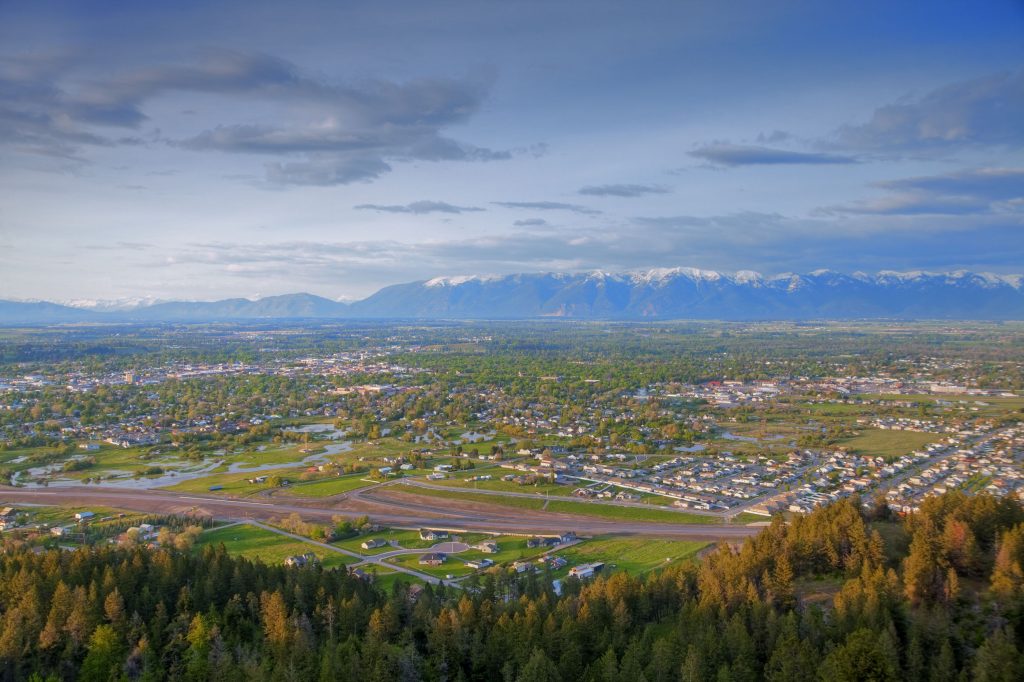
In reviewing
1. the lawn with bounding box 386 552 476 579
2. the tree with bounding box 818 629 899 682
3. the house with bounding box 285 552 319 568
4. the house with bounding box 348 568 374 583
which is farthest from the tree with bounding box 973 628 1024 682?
the house with bounding box 285 552 319 568

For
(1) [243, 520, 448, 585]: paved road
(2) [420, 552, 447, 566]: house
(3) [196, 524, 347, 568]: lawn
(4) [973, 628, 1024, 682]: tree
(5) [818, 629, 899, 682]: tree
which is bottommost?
(3) [196, 524, 347, 568]: lawn

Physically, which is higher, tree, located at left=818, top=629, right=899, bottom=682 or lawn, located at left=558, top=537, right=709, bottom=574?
tree, located at left=818, top=629, right=899, bottom=682

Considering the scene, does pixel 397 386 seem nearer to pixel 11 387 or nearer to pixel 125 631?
pixel 11 387

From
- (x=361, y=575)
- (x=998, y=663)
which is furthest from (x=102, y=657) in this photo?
(x=998, y=663)

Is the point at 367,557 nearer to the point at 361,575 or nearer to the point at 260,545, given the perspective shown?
the point at 361,575

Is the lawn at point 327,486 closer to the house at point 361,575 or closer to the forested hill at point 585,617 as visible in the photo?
the house at point 361,575

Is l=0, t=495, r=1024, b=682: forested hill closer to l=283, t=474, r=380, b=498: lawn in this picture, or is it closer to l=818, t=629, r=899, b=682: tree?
l=818, t=629, r=899, b=682: tree
